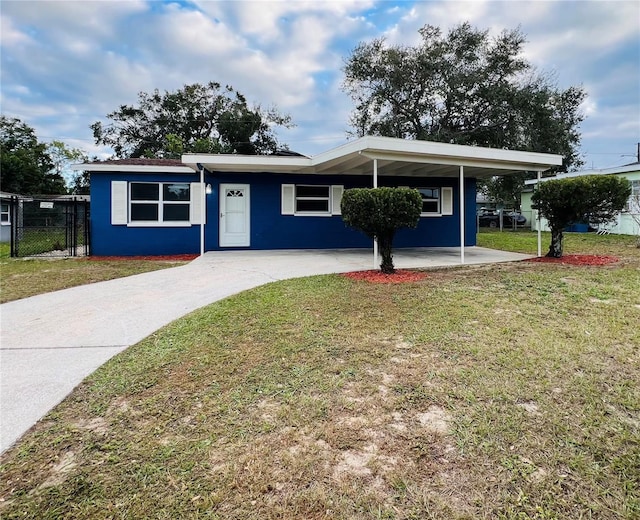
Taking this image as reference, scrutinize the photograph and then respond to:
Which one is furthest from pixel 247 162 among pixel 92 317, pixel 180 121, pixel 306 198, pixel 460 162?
pixel 180 121

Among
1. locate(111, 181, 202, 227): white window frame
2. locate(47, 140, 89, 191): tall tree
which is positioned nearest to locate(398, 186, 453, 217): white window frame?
locate(111, 181, 202, 227): white window frame

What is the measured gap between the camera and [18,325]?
14.3 ft

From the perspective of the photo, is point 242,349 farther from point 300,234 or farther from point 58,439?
point 300,234

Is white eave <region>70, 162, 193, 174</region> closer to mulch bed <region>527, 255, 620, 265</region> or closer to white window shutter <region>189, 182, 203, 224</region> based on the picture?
white window shutter <region>189, 182, 203, 224</region>

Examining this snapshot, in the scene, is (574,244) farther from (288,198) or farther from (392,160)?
(288,198)

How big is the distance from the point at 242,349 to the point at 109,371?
40.1 inches

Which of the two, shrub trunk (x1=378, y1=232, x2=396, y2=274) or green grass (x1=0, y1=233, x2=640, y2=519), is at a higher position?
shrub trunk (x1=378, y1=232, x2=396, y2=274)

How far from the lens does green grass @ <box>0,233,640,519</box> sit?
5.50 ft

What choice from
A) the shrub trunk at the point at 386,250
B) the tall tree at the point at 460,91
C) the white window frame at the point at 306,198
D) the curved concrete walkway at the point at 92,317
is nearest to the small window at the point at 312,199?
the white window frame at the point at 306,198

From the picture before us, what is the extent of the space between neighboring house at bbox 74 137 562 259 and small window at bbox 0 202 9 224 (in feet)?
34.0

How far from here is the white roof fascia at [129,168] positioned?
1026cm

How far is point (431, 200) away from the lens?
12.5m

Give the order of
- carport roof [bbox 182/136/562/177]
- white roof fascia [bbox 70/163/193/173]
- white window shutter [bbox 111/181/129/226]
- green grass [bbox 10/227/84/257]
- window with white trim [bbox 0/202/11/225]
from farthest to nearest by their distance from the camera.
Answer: window with white trim [bbox 0/202/11/225] < green grass [bbox 10/227/84/257] < white window shutter [bbox 111/181/129/226] < white roof fascia [bbox 70/163/193/173] < carport roof [bbox 182/136/562/177]

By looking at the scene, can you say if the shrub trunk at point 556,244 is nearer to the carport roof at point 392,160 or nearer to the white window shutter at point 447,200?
the carport roof at point 392,160
